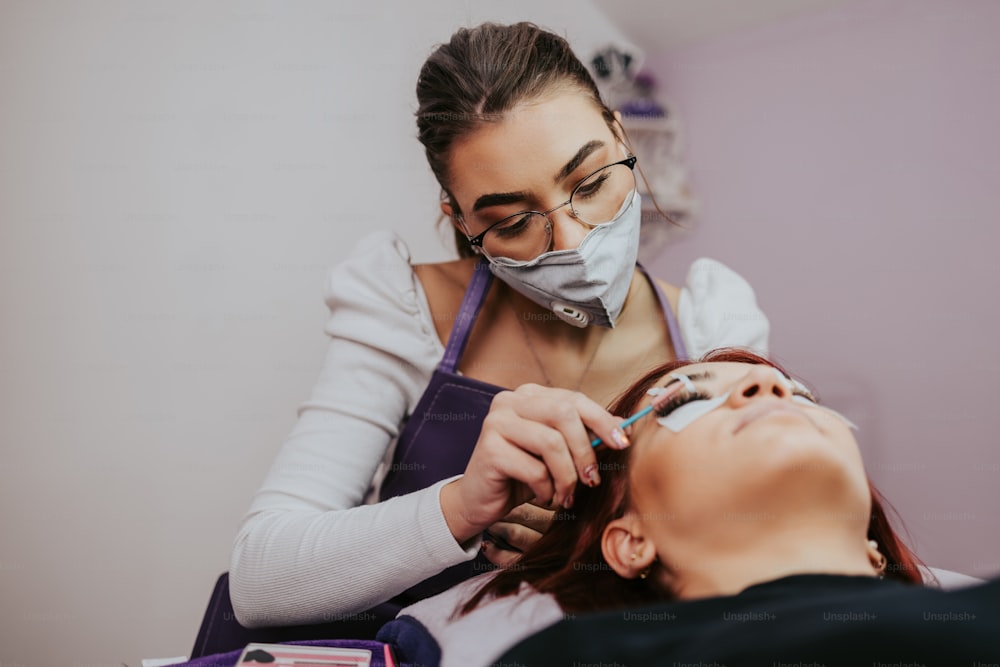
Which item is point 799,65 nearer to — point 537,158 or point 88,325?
point 537,158

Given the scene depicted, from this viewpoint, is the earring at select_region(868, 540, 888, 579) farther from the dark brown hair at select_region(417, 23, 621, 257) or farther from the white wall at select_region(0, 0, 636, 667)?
the white wall at select_region(0, 0, 636, 667)

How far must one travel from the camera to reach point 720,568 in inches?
35.2

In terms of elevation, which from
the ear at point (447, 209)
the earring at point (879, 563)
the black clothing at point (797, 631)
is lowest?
the earring at point (879, 563)

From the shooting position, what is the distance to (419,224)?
2199 millimetres

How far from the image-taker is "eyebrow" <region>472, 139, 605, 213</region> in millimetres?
1156

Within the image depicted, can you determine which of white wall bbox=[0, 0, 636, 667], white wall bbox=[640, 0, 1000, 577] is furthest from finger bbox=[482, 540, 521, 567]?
white wall bbox=[640, 0, 1000, 577]

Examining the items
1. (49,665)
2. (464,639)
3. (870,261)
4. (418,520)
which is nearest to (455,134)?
(418,520)

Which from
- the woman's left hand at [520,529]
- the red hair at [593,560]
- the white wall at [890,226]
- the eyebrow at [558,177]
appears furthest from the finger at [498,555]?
the white wall at [890,226]

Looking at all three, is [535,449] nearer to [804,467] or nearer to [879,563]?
[804,467]

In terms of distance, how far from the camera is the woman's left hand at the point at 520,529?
125 centimetres

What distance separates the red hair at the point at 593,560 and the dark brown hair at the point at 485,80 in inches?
21.3

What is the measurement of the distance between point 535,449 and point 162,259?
1264 mm

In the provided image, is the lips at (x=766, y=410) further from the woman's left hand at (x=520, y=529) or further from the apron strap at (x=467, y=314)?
the apron strap at (x=467, y=314)

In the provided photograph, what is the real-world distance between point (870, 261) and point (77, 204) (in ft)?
7.59
